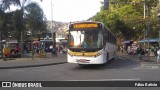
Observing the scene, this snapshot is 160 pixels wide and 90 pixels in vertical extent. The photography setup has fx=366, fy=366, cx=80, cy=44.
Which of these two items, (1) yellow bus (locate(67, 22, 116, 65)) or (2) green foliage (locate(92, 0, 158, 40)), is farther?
(2) green foliage (locate(92, 0, 158, 40))

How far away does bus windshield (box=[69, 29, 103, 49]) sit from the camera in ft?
81.3

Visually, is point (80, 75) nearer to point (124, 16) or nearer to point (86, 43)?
point (86, 43)

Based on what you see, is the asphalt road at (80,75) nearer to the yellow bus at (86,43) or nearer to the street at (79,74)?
the street at (79,74)

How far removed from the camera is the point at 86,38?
974 inches

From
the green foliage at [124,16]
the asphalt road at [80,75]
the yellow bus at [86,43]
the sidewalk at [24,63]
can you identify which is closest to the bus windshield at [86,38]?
the yellow bus at [86,43]

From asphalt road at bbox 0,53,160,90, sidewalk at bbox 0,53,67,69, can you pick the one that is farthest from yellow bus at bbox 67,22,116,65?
sidewalk at bbox 0,53,67,69

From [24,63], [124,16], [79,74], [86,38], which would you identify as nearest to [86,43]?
[86,38]

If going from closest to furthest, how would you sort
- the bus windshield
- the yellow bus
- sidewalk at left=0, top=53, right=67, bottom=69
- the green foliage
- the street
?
the street < the yellow bus < the bus windshield < sidewalk at left=0, top=53, right=67, bottom=69 < the green foliage

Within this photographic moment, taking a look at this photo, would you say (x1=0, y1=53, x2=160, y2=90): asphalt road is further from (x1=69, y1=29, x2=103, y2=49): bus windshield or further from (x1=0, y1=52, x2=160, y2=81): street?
(x1=69, y1=29, x2=103, y2=49): bus windshield

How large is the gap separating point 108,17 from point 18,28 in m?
42.1

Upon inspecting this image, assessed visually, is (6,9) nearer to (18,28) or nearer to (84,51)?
(18,28)

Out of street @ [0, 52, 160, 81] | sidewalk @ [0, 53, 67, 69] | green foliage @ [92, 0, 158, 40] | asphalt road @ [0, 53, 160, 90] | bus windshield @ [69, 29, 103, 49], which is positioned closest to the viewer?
Result: asphalt road @ [0, 53, 160, 90]

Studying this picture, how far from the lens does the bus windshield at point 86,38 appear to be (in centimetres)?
2477

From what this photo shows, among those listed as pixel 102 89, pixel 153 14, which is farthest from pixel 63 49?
pixel 102 89
